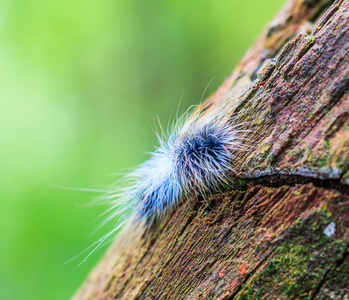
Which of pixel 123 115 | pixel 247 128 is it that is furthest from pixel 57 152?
pixel 247 128

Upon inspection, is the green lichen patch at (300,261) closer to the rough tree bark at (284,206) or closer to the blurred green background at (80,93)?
the rough tree bark at (284,206)

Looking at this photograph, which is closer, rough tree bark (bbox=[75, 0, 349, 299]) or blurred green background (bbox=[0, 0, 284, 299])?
rough tree bark (bbox=[75, 0, 349, 299])

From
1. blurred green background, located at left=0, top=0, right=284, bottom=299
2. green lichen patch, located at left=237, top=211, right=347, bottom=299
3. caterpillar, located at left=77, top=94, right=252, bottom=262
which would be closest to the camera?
green lichen patch, located at left=237, top=211, right=347, bottom=299

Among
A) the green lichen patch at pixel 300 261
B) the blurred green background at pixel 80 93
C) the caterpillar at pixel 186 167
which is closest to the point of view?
the green lichen patch at pixel 300 261

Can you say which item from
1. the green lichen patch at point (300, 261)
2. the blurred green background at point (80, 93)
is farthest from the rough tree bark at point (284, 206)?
the blurred green background at point (80, 93)

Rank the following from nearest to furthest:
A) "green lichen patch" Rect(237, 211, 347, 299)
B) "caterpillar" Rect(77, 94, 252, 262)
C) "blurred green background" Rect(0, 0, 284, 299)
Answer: "green lichen patch" Rect(237, 211, 347, 299) < "caterpillar" Rect(77, 94, 252, 262) < "blurred green background" Rect(0, 0, 284, 299)

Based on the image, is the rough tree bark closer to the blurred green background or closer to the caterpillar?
the caterpillar

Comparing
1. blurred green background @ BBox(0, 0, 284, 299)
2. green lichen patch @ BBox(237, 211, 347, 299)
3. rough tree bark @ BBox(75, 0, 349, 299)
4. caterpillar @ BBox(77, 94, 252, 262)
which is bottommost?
green lichen patch @ BBox(237, 211, 347, 299)

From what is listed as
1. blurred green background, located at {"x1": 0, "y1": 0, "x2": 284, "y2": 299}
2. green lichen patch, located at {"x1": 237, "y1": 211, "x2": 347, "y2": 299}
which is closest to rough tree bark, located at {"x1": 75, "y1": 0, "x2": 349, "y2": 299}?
green lichen patch, located at {"x1": 237, "y1": 211, "x2": 347, "y2": 299}
